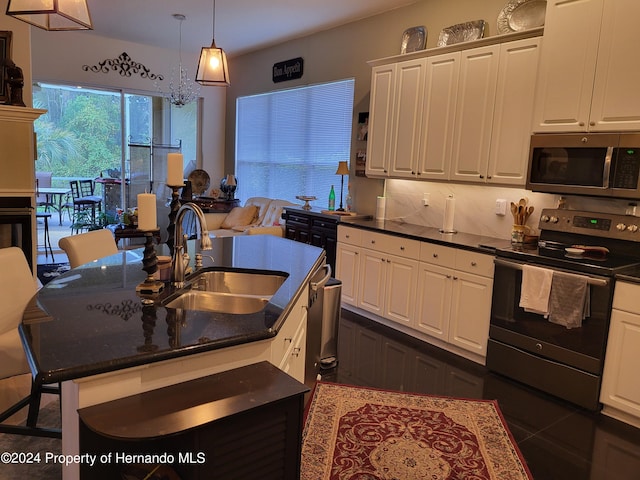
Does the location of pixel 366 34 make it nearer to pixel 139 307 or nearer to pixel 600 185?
pixel 600 185

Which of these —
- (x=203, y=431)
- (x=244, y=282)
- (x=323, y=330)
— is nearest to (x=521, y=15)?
(x=323, y=330)

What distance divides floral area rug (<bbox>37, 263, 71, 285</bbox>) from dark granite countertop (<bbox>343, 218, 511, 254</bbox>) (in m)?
3.55

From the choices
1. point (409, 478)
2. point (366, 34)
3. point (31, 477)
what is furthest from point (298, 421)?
point (366, 34)

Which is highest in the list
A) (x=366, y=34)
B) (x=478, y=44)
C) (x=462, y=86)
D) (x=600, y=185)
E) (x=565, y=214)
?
(x=366, y=34)

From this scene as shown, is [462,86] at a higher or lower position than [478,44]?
lower

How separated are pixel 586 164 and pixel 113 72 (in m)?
6.63

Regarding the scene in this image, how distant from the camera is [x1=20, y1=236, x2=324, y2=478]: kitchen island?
1.30m

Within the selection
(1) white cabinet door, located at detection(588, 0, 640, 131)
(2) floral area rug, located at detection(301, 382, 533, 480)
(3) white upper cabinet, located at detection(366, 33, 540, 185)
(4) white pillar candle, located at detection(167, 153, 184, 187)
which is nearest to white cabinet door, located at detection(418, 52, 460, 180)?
(3) white upper cabinet, located at detection(366, 33, 540, 185)

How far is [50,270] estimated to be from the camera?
600 cm

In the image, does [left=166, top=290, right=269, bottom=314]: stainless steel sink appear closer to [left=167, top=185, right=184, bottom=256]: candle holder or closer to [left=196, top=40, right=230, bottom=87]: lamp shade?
[left=167, top=185, right=184, bottom=256]: candle holder

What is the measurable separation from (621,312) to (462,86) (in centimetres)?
214

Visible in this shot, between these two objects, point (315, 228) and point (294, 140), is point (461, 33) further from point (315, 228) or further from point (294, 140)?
point (294, 140)

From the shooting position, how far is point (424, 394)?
3.11 meters

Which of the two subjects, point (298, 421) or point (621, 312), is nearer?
point (298, 421)
